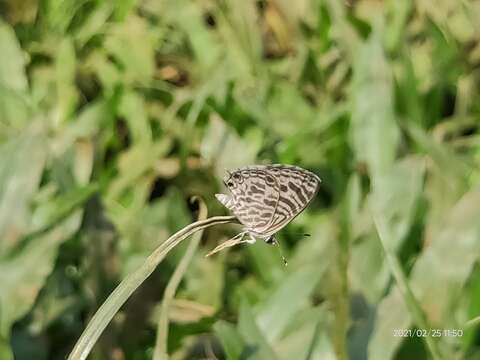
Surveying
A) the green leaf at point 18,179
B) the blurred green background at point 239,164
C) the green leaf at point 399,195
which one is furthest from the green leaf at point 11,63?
the green leaf at point 399,195

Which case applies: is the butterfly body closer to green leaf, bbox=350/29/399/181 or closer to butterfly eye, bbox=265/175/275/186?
butterfly eye, bbox=265/175/275/186

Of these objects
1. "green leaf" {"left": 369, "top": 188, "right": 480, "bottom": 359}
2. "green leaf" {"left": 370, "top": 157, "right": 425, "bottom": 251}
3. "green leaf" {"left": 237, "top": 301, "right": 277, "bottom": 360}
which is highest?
"green leaf" {"left": 237, "top": 301, "right": 277, "bottom": 360}

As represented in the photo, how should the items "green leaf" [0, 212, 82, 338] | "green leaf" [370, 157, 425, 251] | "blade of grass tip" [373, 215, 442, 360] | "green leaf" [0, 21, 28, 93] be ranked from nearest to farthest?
1. "blade of grass tip" [373, 215, 442, 360]
2. "green leaf" [0, 212, 82, 338]
3. "green leaf" [370, 157, 425, 251]
4. "green leaf" [0, 21, 28, 93]

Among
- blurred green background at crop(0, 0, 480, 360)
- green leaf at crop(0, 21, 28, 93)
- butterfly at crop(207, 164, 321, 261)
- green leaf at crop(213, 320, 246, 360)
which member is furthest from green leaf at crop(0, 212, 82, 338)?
green leaf at crop(0, 21, 28, 93)

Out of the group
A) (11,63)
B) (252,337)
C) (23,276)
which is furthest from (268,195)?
(11,63)

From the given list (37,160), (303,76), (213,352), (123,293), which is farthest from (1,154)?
(303,76)

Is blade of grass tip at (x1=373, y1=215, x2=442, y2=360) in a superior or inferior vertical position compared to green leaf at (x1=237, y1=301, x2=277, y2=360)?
inferior

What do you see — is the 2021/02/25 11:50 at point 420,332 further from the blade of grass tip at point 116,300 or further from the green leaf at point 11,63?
the green leaf at point 11,63

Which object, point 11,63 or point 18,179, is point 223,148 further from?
point 11,63
